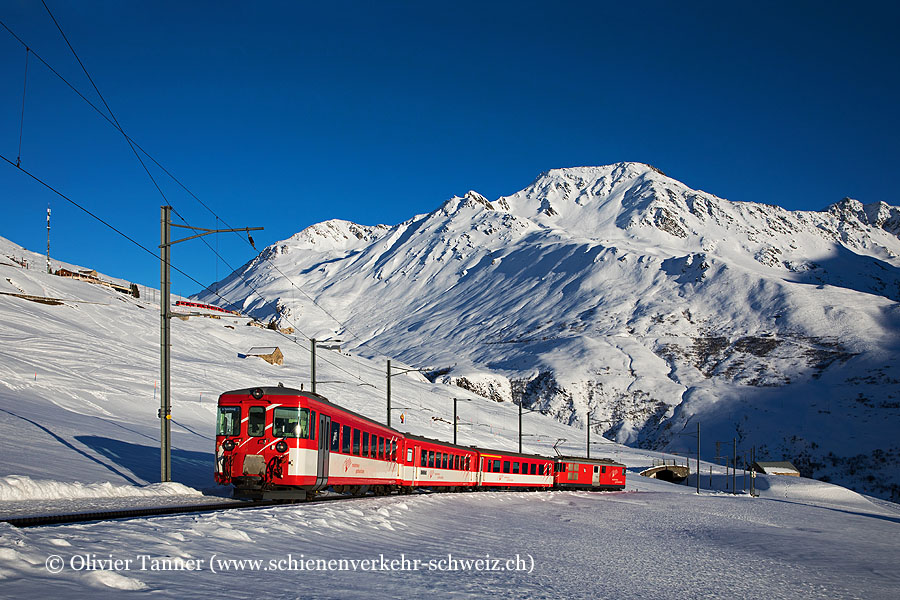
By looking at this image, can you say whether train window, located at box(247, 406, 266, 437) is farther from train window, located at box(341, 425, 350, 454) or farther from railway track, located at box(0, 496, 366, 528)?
train window, located at box(341, 425, 350, 454)

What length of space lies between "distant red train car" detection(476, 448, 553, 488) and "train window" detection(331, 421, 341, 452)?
21520 mm

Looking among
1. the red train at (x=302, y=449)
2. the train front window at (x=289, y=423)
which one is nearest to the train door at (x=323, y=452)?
the red train at (x=302, y=449)

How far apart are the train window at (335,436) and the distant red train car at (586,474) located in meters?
34.5

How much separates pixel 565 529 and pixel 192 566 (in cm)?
1904

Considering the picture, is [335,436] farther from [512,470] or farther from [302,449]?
[512,470]

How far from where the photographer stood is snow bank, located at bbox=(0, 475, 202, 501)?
57.9 ft

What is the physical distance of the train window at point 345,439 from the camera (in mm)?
25639

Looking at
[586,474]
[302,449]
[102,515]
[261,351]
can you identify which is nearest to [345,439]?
[302,449]

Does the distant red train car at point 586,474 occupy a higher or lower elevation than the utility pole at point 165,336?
lower

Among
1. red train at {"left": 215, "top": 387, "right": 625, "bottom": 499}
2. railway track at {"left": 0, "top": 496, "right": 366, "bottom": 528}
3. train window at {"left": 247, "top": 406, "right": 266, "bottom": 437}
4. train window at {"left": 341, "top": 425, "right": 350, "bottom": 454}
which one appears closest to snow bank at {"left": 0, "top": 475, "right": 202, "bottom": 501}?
red train at {"left": 215, "top": 387, "right": 625, "bottom": 499}

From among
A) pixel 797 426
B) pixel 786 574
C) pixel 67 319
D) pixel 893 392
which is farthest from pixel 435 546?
pixel 893 392

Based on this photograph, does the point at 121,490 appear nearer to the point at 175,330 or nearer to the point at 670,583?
the point at 670,583

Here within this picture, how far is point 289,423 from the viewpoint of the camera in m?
22.2

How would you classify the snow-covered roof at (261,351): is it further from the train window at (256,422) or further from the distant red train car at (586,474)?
the train window at (256,422)
